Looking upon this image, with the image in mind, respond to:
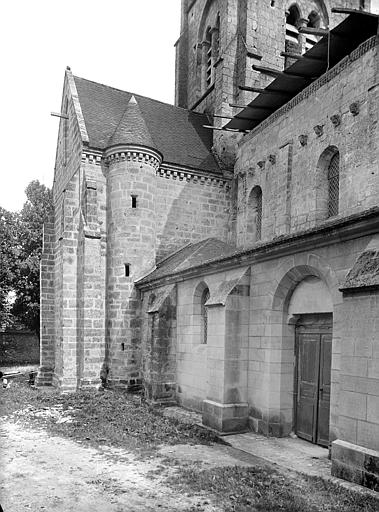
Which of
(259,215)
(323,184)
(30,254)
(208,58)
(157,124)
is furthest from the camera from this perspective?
(30,254)

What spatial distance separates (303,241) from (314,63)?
27.5ft

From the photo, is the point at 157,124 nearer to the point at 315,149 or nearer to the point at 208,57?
the point at 208,57

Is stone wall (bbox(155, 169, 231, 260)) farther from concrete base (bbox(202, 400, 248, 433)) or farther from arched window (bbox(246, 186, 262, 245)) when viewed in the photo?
concrete base (bbox(202, 400, 248, 433))

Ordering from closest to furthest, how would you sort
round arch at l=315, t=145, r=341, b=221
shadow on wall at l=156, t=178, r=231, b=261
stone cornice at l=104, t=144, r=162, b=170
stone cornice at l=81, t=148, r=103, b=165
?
round arch at l=315, t=145, r=341, b=221, stone cornice at l=104, t=144, r=162, b=170, stone cornice at l=81, t=148, r=103, b=165, shadow on wall at l=156, t=178, r=231, b=261

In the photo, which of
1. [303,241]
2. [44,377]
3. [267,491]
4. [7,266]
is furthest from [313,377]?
[7,266]

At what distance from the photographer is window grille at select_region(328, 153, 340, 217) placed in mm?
13539

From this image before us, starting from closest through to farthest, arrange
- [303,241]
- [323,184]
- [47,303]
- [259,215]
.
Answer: [303,241] < [323,184] < [259,215] < [47,303]

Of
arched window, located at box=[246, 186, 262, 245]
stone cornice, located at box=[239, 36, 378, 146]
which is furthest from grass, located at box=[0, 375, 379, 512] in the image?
stone cornice, located at box=[239, 36, 378, 146]

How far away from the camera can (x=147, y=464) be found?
309 inches

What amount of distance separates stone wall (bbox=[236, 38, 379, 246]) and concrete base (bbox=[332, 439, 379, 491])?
264 inches

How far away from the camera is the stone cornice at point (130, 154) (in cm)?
1619

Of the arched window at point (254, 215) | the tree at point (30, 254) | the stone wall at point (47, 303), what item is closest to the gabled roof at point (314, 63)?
the arched window at point (254, 215)

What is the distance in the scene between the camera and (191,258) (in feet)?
45.9

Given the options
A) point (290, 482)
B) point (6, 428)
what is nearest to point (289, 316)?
point (290, 482)
